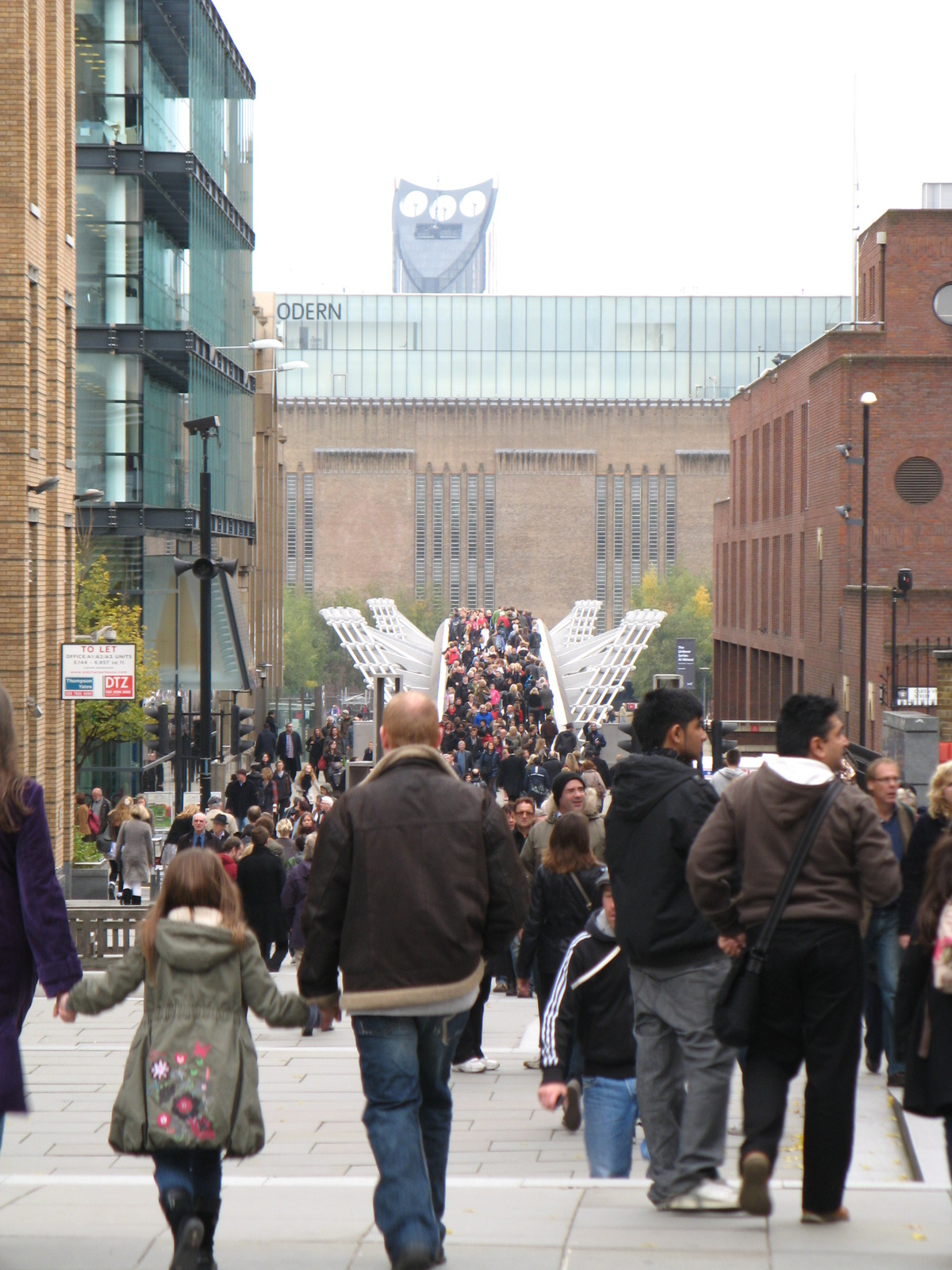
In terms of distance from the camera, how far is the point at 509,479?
123m

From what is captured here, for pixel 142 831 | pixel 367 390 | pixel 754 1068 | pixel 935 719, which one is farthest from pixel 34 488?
pixel 367 390

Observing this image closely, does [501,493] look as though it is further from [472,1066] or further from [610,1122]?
[610,1122]

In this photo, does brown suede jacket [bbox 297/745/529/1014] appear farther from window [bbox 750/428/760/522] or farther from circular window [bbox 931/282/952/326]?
window [bbox 750/428/760/522]

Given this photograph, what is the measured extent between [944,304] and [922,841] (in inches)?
1451

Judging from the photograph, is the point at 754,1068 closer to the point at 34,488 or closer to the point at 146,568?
the point at 34,488

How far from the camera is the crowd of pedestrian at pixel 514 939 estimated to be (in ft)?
15.6

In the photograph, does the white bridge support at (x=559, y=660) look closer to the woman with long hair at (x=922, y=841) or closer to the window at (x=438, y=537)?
the woman with long hair at (x=922, y=841)

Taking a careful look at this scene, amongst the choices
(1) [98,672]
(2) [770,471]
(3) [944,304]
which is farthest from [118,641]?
(2) [770,471]

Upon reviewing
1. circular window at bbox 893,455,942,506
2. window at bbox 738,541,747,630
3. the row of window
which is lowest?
window at bbox 738,541,747,630

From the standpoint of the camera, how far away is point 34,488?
23.2 meters

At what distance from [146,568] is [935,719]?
20.4 meters

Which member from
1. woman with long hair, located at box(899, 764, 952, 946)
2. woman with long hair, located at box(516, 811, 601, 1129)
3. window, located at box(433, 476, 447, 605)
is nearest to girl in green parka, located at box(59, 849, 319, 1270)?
woman with long hair, located at box(516, 811, 601, 1129)

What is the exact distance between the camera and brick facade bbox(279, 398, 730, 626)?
122 m

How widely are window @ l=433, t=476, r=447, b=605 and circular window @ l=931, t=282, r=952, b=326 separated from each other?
263 feet
